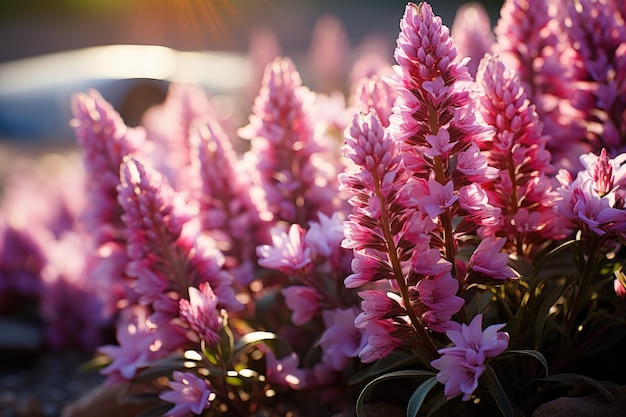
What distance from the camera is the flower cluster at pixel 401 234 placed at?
5.06 feet

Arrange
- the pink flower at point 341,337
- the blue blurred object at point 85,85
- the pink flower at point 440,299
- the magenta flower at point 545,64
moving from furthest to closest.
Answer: the blue blurred object at point 85,85, the magenta flower at point 545,64, the pink flower at point 341,337, the pink flower at point 440,299

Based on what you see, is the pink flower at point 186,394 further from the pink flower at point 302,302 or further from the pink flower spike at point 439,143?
the pink flower spike at point 439,143

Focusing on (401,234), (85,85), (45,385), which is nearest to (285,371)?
(401,234)

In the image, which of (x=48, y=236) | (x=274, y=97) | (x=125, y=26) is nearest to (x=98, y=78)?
(x=48, y=236)

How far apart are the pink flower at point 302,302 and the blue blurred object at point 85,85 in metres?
7.47

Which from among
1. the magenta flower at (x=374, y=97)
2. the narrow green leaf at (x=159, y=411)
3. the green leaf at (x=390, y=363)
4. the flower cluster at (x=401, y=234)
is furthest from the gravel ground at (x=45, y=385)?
the magenta flower at (x=374, y=97)

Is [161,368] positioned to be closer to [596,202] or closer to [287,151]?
[287,151]

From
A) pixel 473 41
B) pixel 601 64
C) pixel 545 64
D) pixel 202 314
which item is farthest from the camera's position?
pixel 473 41

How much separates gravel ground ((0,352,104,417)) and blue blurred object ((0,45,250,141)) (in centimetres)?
593

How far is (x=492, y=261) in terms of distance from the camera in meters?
1.57

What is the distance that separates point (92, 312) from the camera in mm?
3684

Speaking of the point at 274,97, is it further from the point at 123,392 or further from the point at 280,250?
A: the point at 123,392

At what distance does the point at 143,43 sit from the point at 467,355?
18.1 meters

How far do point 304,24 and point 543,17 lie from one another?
17.7 meters
